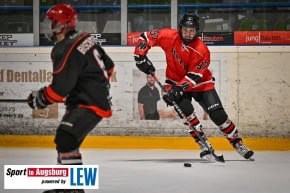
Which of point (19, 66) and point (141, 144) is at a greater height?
point (19, 66)

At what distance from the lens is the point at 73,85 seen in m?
3.97

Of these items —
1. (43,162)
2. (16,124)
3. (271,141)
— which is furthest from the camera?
(16,124)

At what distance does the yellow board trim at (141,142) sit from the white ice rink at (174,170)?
0.22m

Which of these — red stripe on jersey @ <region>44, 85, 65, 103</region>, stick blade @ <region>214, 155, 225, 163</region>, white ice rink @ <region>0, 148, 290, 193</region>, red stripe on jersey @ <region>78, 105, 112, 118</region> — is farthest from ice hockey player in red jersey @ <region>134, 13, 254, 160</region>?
red stripe on jersey @ <region>44, 85, 65, 103</region>

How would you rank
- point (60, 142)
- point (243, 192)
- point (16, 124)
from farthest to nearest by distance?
1. point (16, 124)
2. point (243, 192)
3. point (60, 142)

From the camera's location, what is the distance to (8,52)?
26.2 feet

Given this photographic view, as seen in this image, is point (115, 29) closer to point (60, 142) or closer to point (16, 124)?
point (16, 124)

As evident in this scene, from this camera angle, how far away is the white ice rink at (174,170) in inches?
193

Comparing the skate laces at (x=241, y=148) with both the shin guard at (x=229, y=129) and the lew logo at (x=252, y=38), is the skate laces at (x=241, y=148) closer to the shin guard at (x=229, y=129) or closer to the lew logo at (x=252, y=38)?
the shin guard at (x=229, y=129)

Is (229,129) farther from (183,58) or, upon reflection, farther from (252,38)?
(252,38)

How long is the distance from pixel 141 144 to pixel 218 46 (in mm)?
1246

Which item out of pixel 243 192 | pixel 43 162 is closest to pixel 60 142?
pixel 243 192

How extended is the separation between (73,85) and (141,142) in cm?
363

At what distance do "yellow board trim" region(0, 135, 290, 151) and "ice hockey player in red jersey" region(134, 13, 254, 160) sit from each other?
2.83 feet
